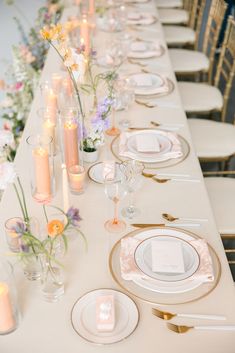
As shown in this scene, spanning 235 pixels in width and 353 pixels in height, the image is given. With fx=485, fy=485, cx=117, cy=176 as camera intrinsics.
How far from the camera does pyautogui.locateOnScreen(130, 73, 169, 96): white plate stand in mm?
2568

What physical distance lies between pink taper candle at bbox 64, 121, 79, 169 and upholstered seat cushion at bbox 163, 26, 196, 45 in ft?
9.50

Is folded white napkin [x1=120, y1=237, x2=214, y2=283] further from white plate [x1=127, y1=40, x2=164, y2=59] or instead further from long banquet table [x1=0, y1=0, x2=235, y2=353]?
white plate [x1=127, y1=40, x2=164, y2=59]

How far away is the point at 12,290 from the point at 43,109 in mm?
1109

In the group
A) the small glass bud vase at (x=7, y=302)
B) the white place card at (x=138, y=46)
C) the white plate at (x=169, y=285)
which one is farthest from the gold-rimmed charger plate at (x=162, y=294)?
the white place card at (x=138, y=46)

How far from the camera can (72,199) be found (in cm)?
178

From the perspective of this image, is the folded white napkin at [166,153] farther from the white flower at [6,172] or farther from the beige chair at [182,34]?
the beige chair at [182,34]

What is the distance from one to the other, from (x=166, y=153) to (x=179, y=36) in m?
2.77

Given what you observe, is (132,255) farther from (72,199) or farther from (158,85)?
(158,85)

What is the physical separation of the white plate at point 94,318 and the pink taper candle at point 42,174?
0.51m

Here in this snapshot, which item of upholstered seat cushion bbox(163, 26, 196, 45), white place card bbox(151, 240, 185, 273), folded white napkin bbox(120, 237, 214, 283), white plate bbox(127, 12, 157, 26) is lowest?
upholstered seat cushion bbox(163, 26, 196, 45)

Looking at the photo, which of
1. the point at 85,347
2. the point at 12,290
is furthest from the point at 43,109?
the point at 85,347

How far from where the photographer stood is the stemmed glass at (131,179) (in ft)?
5.55

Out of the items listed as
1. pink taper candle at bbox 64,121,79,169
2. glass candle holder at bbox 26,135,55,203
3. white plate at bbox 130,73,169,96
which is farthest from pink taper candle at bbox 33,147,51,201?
white plate at bbox 130,73,169,96

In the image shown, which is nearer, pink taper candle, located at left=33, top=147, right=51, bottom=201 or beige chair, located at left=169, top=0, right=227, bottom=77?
pink taper candle, located at left=33, top=147, right=51, bottom=201
